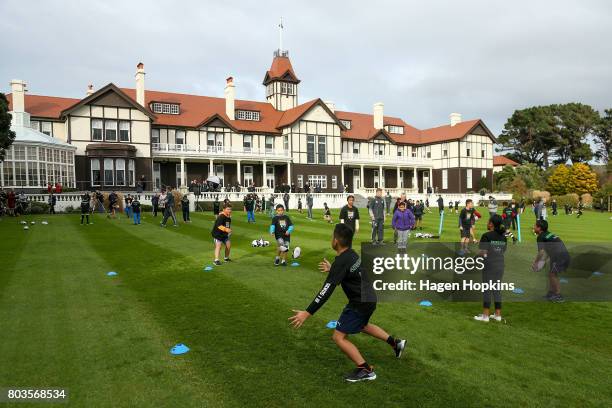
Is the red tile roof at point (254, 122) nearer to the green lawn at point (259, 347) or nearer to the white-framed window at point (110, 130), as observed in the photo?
the white-framed window at point (110, 130)

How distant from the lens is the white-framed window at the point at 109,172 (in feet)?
129

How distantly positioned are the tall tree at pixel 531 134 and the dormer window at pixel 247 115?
55.1 metres

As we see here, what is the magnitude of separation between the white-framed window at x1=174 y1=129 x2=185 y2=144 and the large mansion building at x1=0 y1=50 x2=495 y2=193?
102 mm

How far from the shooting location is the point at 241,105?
52.0 metres

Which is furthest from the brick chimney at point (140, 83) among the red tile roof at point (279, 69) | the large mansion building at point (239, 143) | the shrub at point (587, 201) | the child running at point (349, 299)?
the shrub at point (587, 201)

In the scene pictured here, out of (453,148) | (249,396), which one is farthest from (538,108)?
(249,396)

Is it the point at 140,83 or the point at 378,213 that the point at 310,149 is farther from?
the point at 378,213

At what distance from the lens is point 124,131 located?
40875 millimetres

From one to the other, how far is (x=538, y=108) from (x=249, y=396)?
293 feet

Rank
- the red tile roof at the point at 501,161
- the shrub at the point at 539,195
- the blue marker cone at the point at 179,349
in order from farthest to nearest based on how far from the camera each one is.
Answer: the red tile roof at the point at 501,161
the shrub at the point at 539,195
the blue marker cone at the point at 179,349

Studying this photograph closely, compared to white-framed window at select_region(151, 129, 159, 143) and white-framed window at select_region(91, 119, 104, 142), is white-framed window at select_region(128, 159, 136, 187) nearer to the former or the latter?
white-framed window at select_region(91, 119, 104, 142)

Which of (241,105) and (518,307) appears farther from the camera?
(241,105)

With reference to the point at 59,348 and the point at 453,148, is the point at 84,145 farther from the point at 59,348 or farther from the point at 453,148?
the point at 453,148

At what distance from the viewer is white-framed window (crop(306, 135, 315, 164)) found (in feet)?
167
